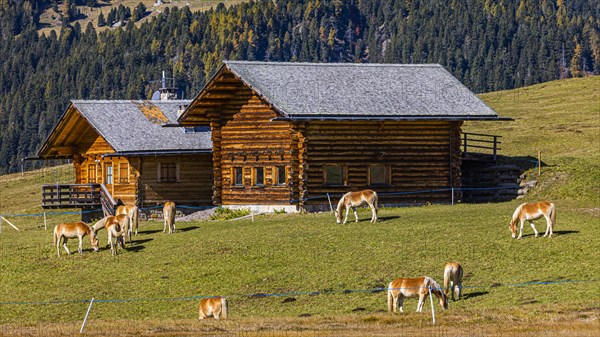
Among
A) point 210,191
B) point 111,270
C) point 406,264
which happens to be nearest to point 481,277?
point 406,264

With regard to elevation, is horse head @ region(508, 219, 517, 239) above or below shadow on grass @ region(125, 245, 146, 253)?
above

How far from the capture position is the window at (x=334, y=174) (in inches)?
2173

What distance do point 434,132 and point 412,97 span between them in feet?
6.74

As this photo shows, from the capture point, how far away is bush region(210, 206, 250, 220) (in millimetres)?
55219

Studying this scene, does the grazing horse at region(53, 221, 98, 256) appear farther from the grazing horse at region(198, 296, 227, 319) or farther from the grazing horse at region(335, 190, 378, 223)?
the grazing horse at region(198, 296, 227, 319)

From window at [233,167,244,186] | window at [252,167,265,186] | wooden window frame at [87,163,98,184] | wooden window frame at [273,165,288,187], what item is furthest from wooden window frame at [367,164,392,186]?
wooden window frame at [87,163,98,184]

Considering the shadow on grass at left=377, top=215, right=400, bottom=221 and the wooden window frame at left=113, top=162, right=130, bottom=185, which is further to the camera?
the wooden window frame at left=113, top=162, right=130, bottom=185

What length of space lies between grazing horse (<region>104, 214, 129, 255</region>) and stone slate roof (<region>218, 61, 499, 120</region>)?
11.2m

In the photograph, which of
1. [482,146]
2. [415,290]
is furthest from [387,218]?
[482,146]

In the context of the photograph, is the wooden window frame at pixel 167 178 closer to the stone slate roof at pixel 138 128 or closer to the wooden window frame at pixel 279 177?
the stone slate roof at pixel 138 128

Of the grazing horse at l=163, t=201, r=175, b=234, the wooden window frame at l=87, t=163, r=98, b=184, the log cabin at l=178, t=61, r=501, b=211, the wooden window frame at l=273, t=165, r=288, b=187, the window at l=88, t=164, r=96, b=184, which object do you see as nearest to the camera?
the grazing horse at l=163, t=201, r=175, b=234

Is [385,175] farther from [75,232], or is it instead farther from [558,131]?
[558,131]

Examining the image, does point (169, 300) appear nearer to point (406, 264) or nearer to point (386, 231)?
point (406, 264)

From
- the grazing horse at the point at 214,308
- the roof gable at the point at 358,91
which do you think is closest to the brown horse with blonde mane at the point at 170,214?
the roof gable at the point at 358,91
